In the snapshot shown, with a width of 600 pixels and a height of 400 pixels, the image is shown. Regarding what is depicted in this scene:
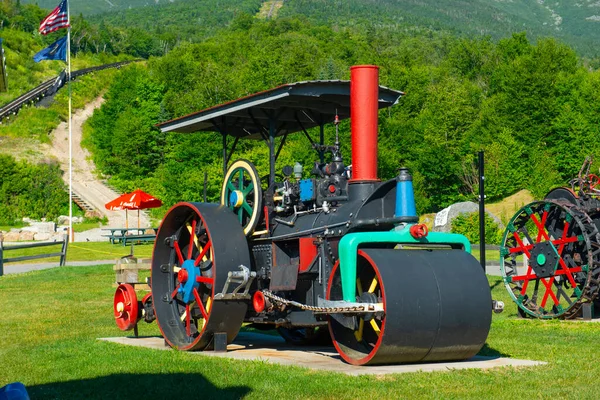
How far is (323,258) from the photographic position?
11836 millimetres

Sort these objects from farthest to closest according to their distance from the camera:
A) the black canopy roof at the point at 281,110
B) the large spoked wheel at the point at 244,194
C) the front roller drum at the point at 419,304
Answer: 1. the large spoked wheel at the point at 244,194
2. the black canopy roof at the point at 281,110
3. the front roller drum at the point at 419,304

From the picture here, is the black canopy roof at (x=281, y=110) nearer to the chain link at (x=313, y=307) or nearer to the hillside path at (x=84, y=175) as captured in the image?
the chain link at (x=313, y=307)

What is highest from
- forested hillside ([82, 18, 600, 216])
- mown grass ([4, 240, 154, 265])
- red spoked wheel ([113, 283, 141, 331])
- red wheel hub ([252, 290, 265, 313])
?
forested hillside ([82, 18, 600, 216])

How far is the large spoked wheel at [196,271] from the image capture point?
12617mm

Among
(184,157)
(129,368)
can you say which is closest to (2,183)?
(184,157)

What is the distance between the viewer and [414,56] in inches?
4638

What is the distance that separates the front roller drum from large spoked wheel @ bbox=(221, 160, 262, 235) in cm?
197

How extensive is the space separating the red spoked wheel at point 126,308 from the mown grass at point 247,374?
0.49 meters

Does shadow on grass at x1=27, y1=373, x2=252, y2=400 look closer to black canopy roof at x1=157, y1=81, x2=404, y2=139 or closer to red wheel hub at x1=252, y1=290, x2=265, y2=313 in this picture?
red wheel hub at x1=252, y1=290, x2=265, y2=313

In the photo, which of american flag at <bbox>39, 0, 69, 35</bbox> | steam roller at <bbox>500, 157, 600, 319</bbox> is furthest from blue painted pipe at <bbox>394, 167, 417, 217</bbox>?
american flag at <bbox>39, 0, 69, 35</bbox>

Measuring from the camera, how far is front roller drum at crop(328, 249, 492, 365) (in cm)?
1066

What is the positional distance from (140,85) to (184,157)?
2499cm

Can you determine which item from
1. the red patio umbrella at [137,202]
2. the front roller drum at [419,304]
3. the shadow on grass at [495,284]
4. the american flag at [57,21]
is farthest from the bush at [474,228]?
the front roller drum at [419,304]

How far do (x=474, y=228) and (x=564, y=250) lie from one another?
27868mm
